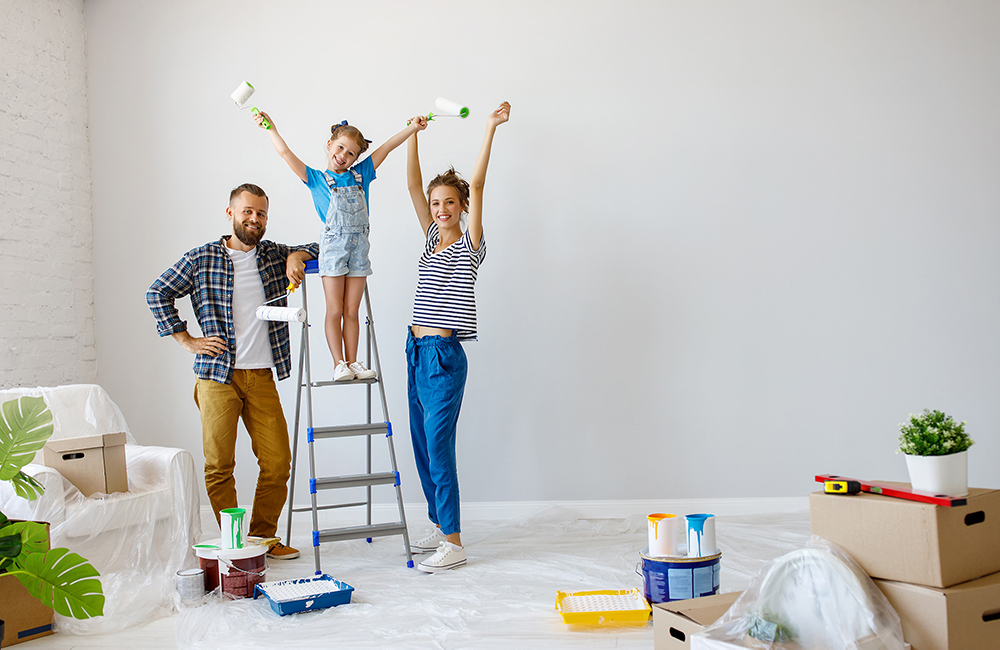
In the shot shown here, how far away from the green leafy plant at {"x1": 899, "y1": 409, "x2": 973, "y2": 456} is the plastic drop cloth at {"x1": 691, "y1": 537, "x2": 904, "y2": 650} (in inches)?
11.5

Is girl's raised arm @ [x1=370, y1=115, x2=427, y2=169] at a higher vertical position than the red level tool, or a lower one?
higher

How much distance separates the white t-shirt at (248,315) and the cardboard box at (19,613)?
1049 millimetres

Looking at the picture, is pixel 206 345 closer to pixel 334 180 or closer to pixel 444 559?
pixel 334 180

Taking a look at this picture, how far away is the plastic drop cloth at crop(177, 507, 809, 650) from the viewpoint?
2.15 metres

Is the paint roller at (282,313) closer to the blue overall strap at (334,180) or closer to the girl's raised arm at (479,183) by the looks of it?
the blue overall strap at (334,180)

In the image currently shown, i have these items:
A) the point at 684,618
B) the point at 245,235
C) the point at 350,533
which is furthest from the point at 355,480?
the point at 684,618

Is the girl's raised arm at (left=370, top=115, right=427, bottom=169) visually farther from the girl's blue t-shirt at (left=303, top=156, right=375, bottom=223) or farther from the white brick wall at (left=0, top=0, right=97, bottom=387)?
the white brick wall at (left=0, top=0, right=97, bottom=387)

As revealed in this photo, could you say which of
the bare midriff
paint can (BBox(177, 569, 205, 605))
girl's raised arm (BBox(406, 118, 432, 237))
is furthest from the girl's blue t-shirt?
paint can (BBox(177, 569, 205, 605))

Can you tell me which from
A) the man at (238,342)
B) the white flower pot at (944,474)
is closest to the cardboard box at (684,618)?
the white flower pot at (944,474)

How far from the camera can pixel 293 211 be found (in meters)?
3.73

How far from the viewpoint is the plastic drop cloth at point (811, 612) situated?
152cm

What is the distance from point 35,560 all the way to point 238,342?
1.37m

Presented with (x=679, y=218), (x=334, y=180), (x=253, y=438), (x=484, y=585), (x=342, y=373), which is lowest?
(x=484, y=585)

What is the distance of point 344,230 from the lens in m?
3.00
